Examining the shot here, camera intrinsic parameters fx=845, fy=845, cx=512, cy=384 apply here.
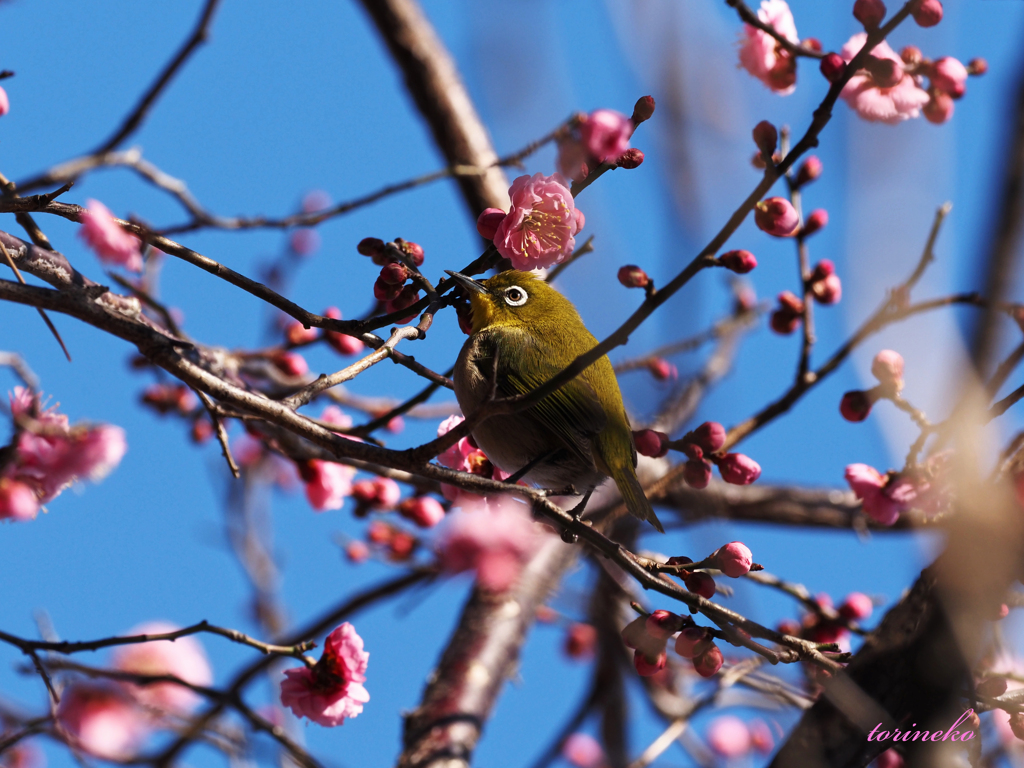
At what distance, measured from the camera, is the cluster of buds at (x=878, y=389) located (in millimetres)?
2975

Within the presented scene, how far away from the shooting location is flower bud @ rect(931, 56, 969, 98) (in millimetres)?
3438

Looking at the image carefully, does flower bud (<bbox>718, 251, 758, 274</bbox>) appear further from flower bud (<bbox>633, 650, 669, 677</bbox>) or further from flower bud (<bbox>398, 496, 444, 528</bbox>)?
flower bud (<bbox>398, 496, 444, 528</bbox>)

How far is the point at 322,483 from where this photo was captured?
3.34 m

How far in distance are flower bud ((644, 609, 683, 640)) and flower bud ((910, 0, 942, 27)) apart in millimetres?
2185

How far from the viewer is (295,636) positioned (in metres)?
5.05

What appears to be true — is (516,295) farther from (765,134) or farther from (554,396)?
(765,134)

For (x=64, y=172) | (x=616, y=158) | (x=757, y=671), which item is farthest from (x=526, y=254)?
(x=64, y=172)

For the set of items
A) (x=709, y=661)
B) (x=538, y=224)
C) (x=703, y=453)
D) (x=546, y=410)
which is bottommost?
(x=709, y=661)

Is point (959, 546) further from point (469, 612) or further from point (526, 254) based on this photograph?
point (469, 612)

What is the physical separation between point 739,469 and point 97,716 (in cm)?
232

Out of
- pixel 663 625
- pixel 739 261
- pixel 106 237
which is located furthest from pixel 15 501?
pixel 739 261

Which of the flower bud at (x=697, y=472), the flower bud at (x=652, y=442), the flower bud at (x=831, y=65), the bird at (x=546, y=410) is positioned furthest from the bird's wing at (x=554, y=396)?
the flower bud at (x=831, y=65)

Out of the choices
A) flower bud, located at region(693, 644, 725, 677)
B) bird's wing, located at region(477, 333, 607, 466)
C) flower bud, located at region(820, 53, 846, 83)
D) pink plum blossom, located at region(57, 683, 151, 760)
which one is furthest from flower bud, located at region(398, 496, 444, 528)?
flower bud, located at region(820, 53, 846, 83)

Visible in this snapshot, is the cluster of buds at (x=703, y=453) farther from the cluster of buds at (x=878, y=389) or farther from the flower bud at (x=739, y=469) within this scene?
the cluster of buds at (x=878, y=389)
